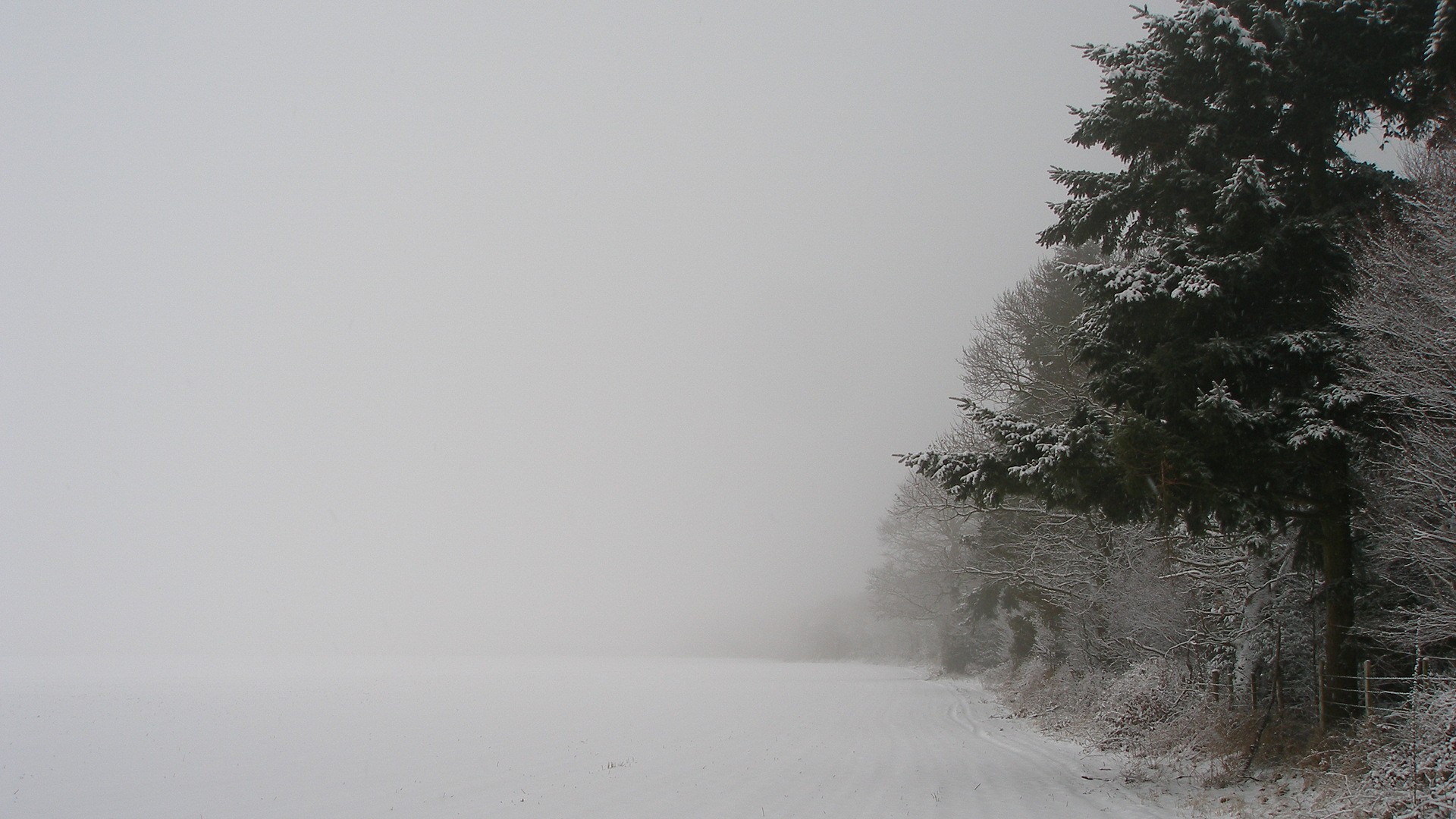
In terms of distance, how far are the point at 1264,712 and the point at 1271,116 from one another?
8.75 meters

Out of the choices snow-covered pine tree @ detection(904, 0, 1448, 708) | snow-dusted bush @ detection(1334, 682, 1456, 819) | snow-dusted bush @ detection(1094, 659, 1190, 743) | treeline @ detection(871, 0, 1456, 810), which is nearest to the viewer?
snow-dusted bush @ detection(1334, 682, 1456, 819)

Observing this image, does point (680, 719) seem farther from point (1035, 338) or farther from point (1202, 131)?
point (1202, 131)

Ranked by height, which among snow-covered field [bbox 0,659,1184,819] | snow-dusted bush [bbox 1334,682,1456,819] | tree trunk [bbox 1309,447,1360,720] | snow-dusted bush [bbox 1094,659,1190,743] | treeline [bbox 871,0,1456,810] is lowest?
snow-covered field [bbox 0,659,1184,819]

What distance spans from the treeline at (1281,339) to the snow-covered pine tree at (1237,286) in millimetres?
32

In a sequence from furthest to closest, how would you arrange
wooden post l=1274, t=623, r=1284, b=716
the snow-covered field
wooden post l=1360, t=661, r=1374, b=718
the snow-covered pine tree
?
1. the snow-covered field
2. wooden post l=1274, t=623, r=1284, b=716
3. the snow-covered pine tree
4. wooden post l=1360, t=661, r=1374, b=718

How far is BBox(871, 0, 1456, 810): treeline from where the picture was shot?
8.77 meters

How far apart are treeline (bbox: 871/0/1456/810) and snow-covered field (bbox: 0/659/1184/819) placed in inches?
152

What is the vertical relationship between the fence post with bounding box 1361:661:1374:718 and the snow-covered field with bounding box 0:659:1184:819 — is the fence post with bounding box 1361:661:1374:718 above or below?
above

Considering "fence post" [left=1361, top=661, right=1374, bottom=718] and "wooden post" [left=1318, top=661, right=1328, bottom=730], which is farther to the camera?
"wooden post" [left=1318, top=661, right=1328, bottom=730]

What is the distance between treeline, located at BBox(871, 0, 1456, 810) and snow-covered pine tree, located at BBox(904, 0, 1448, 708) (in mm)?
32

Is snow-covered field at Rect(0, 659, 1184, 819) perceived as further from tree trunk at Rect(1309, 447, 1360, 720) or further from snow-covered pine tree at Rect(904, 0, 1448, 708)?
snow-covered pine tree at Rect(904, 0, 1448, 708)

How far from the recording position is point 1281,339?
31.2 ft

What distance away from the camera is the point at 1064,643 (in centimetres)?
2472

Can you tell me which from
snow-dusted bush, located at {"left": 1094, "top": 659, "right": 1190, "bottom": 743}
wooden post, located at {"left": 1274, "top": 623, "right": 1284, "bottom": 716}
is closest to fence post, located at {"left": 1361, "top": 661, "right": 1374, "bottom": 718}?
wooden post, located at {"left": 1274, "top": 623, "right": 1284, "bottom": 716}
